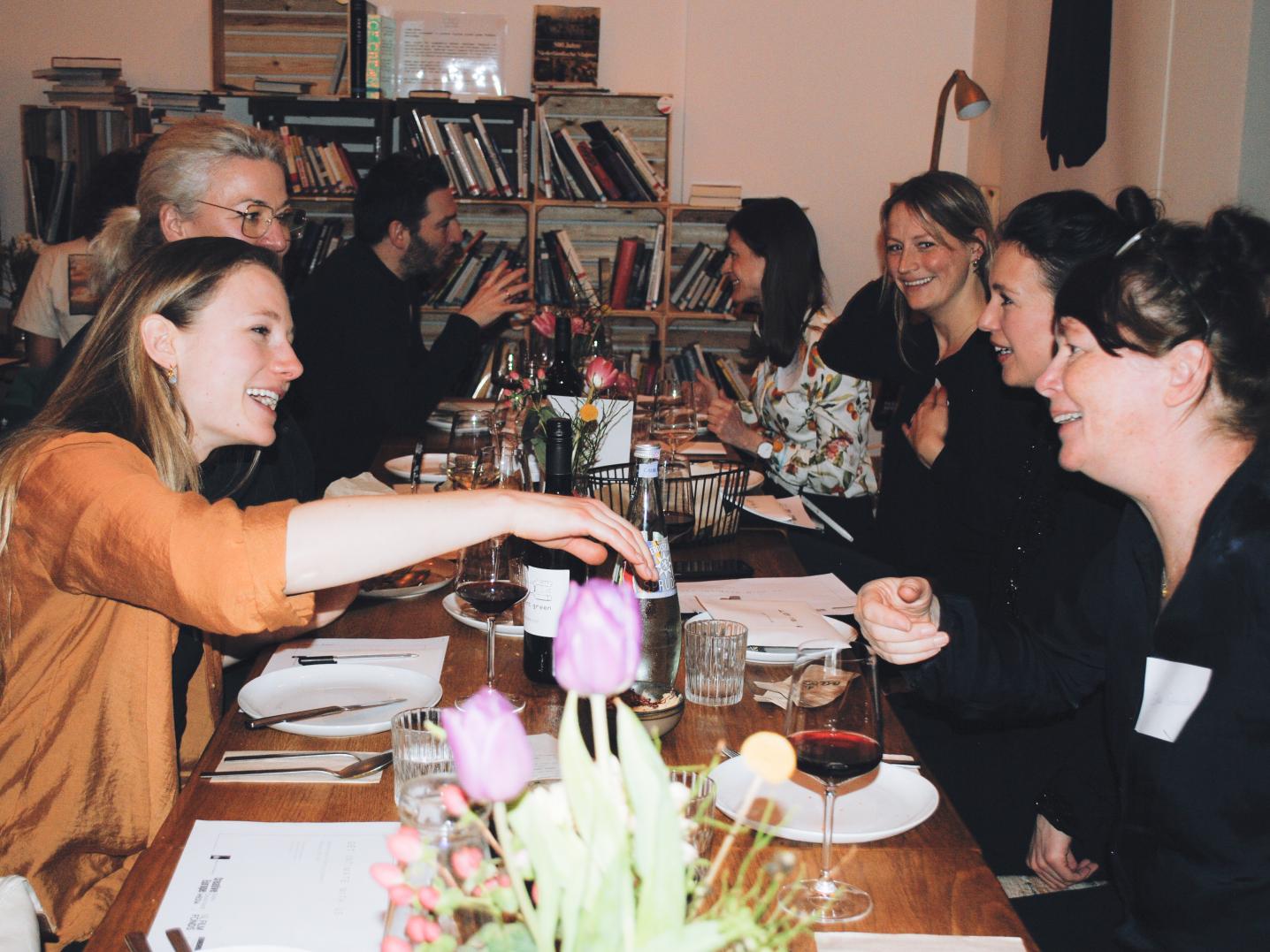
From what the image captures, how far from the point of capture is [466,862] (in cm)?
59

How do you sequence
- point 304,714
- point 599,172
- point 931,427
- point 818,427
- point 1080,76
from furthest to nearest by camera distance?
point 599,172
point 1080,76
point 818,427
point 931,427
point 304,714

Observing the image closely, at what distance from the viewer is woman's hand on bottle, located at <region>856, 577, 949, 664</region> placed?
1.57 metres

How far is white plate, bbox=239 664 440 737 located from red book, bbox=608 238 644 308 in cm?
410

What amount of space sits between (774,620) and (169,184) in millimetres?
1551

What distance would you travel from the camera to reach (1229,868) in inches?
52.3

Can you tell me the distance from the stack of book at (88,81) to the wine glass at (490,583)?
4.63 m

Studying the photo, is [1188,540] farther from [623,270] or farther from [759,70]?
[759,70]

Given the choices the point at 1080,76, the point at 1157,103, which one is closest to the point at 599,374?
the point at 1157,103

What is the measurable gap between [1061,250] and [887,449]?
1.27 meters

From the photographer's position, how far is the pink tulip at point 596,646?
571 millimetres

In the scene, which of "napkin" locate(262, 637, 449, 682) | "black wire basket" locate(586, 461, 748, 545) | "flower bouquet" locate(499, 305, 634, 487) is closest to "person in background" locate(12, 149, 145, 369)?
"flower bouquet" locate(499, 305, 634, 487)

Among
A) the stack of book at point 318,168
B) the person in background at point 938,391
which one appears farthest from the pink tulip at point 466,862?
the stack of book at point 318,168

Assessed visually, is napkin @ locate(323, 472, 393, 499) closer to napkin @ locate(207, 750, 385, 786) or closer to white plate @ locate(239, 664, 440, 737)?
white plate @ locate(239, 664, 440, 737)

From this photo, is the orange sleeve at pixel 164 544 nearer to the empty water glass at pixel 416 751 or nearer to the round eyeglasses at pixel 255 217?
the empty water glass at pixel 416 751
